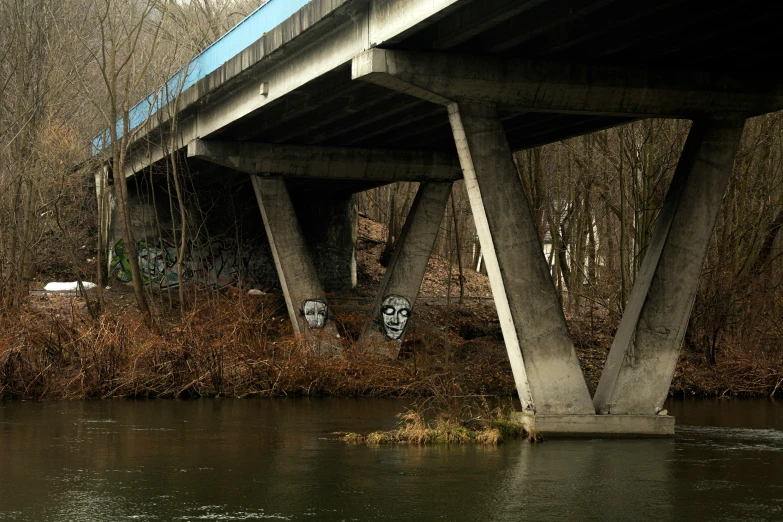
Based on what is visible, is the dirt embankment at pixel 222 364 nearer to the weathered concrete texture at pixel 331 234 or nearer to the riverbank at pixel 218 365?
the riverbank at pixel 218 365

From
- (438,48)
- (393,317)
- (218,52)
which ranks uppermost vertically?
(218,52)

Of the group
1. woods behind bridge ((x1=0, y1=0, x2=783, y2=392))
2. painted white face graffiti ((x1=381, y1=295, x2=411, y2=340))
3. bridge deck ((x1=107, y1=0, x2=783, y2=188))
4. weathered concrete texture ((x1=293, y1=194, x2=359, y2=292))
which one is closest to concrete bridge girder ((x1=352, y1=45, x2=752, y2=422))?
bridge deck ((x1=107, y1=0, x2=783, y2=188))

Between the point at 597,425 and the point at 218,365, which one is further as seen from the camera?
the point at 218,365

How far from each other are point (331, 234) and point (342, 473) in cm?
2495

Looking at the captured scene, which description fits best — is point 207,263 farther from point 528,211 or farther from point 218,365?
point 528,211

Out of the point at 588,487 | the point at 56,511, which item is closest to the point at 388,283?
the point at 588,487

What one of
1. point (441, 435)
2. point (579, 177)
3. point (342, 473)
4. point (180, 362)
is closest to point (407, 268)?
point (180, 362)

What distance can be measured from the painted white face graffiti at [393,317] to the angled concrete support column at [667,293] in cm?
1074

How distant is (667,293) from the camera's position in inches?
588

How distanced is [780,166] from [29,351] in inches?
714

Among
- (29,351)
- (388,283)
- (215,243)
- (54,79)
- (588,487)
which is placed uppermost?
(54,79)

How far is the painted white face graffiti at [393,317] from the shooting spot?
2550 cm

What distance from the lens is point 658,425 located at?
48.3 feet

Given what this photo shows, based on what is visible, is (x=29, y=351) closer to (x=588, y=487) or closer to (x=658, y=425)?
(x=658, y=425)
